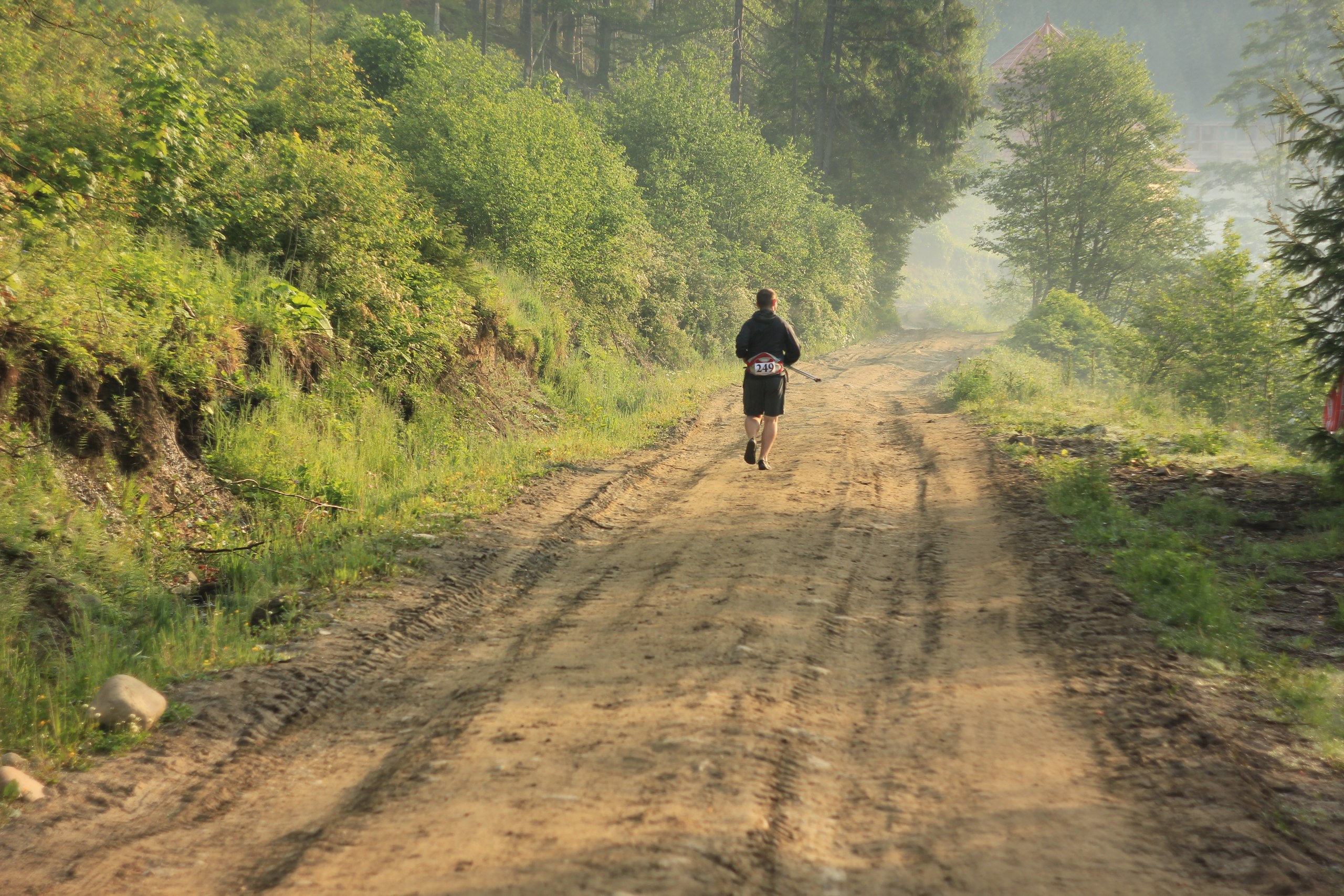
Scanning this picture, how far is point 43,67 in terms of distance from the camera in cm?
1244

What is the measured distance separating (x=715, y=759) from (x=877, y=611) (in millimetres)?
2539

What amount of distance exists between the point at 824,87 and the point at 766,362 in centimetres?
3056

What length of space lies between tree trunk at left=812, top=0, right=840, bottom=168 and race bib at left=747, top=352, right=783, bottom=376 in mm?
28784

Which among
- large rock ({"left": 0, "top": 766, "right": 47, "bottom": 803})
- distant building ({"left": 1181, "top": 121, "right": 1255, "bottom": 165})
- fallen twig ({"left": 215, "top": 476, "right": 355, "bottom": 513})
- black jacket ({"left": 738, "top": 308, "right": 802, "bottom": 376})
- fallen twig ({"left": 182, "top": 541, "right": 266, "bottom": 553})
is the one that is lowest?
large rock ({"left": 0, "top": 766, "right": 47, "bottom": 803})

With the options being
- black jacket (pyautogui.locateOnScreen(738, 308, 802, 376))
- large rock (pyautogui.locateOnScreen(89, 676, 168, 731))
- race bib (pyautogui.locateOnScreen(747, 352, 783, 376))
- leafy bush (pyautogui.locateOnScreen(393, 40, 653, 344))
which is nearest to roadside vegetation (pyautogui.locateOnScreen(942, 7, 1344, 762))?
race bib (pyautogui.locateOnScreen(747, 352, 783, 376))

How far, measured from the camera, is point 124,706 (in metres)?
4.36

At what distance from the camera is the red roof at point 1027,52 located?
38094mm

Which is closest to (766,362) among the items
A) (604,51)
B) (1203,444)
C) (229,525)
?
(1203,444)

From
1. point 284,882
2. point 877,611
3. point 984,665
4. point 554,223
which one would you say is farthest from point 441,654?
point 554,223

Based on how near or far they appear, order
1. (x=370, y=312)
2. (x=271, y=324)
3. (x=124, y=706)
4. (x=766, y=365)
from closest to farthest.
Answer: (x=124, y=706), (x=271, y=324), (x=370, y=312), (x=766, y=365)

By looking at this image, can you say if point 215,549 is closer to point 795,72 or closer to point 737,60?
point 737,60

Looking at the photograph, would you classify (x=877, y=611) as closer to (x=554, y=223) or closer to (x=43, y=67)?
(x=554, y=223)

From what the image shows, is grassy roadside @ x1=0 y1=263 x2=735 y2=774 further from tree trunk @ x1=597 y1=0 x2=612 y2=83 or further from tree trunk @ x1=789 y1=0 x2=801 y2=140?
tree trunk @ x1=597 y1=0 x2=612 y2=83

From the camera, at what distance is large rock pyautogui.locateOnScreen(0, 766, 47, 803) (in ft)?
12.2
